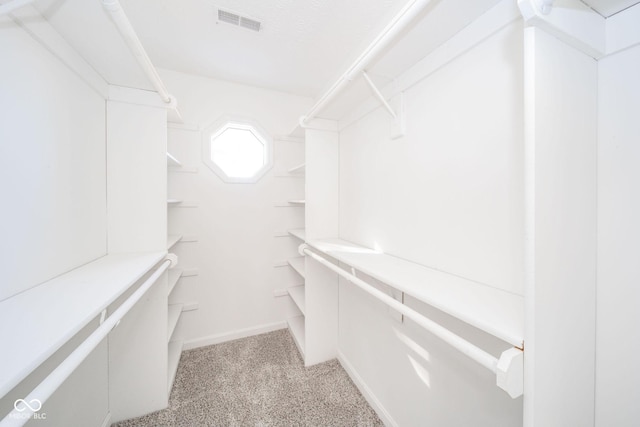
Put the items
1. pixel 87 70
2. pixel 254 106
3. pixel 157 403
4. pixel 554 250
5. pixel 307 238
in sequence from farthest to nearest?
pixel 254 106 < pixel 307 238 < pixel 157 403 < pixel 87 70 < pixel 554 250

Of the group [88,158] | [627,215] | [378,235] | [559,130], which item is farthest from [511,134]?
[88,158]

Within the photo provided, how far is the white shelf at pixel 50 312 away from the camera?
1.63 ft

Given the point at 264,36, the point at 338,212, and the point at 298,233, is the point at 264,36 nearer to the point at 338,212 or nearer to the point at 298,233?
the point at 338,212

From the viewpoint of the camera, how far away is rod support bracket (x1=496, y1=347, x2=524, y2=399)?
1.80 feet

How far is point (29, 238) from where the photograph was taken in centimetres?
86

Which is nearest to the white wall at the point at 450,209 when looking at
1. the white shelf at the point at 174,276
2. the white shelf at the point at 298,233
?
the white shelf at the point at 298,233

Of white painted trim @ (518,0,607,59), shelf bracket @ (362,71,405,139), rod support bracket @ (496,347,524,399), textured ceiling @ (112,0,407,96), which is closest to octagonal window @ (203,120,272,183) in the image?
textured ceiling @ (112,0,407,96)

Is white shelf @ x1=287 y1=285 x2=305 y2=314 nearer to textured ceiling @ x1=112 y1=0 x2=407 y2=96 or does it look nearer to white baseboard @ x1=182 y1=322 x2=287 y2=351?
white baseboard @ x1=182 y1=322 x2=287 y2=351

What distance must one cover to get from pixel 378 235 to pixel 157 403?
1808 millimetres

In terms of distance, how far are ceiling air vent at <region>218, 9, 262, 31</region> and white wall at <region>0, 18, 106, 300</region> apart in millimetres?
815

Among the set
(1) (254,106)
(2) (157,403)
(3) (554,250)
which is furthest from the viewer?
(1) (254,106)

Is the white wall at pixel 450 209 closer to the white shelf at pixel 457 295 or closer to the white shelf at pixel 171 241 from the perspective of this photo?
the white shelf at pixel 457 295

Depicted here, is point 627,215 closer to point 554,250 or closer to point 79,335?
point 554,250

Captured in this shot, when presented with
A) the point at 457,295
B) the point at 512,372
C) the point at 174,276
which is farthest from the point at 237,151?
the point at 512,372
